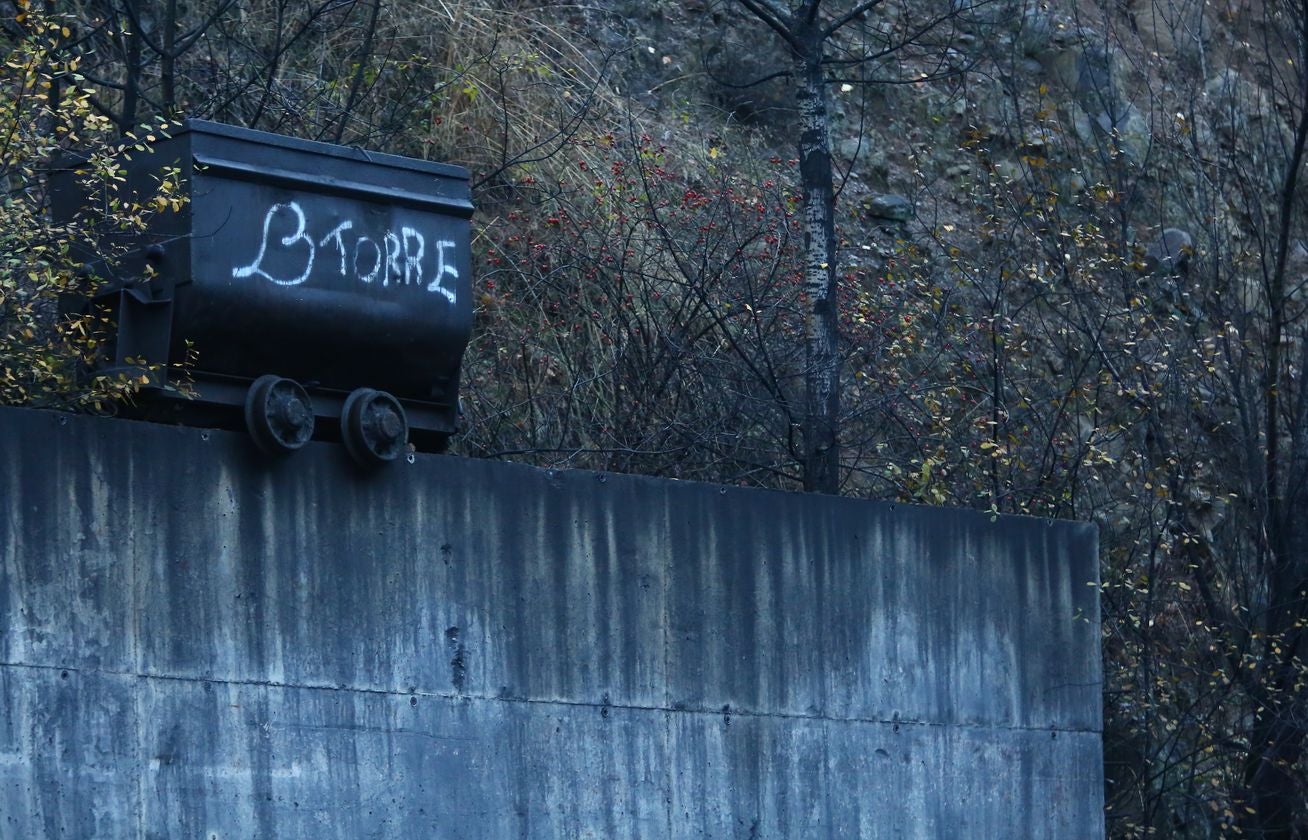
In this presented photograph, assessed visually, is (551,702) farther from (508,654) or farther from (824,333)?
(824,333)

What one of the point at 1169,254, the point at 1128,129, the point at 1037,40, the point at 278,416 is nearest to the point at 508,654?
the point at 278,416

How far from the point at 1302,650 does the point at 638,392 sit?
5.28 m

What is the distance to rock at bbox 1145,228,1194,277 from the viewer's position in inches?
579

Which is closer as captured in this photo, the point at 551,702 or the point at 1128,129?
the point at 551,702

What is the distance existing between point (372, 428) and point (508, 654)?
115cm

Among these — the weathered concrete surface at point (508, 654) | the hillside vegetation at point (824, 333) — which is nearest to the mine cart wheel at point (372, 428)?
the weathered concrete surface at point (508, 654)

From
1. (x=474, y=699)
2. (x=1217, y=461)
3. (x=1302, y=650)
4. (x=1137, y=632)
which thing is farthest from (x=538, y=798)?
(x=1217, y=461)

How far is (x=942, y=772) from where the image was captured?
883 cm

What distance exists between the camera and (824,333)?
10.2 meters

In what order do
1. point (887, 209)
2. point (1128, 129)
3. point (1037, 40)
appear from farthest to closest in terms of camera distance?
point (1037, 40) → point (1128, 129) → point (887, 209)

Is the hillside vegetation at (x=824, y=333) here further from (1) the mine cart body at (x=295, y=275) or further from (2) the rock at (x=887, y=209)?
(1) the mine cart body at (x=295, y=275)

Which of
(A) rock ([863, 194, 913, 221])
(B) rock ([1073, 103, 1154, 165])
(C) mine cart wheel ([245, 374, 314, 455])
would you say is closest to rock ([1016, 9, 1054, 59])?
(B) rock ([1073, 103, 1154, 165])

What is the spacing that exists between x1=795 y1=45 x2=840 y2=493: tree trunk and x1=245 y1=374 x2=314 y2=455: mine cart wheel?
387 centimetres

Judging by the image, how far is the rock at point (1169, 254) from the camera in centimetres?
1470
